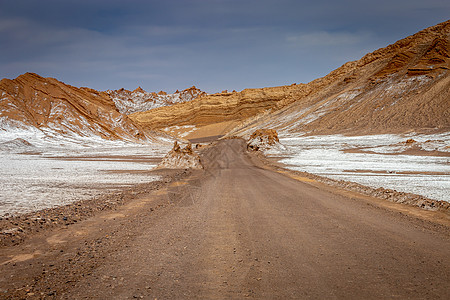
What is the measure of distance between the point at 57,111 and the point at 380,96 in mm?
82884

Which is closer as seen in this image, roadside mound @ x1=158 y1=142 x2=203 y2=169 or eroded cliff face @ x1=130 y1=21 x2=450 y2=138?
roadside mound @ x1=158 y1=142 x2=203 y2=169

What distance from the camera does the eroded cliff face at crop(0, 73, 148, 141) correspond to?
65.4 meters

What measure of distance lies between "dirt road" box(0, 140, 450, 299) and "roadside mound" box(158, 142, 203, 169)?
1570 cm

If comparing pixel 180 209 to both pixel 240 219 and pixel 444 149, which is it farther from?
pixel 444 149

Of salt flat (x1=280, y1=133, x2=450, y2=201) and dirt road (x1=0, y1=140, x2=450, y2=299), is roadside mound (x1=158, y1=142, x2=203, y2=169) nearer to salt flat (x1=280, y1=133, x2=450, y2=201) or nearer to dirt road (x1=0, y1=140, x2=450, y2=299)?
salt flat (x1=280, y1=133, x2=450, y2=201)

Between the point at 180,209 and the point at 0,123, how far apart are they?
65902 millimetres

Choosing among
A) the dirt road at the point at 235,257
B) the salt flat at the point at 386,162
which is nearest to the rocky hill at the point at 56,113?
the salt flat at the point at 386,162

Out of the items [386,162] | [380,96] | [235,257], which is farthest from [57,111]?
[380,96]

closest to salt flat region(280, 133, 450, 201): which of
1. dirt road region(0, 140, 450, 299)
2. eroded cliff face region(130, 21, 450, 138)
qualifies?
dirt road region(0, 140, 450, 299)

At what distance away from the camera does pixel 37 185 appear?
566 inches

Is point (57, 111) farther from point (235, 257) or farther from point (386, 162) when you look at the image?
point (235, 257)

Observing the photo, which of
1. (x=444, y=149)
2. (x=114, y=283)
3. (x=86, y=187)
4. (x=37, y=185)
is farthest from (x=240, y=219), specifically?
(x=444, y=149)

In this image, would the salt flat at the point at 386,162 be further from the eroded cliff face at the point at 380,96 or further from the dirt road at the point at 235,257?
the eroded cliff face at the point at 380,96

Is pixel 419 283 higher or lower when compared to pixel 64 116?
lower
